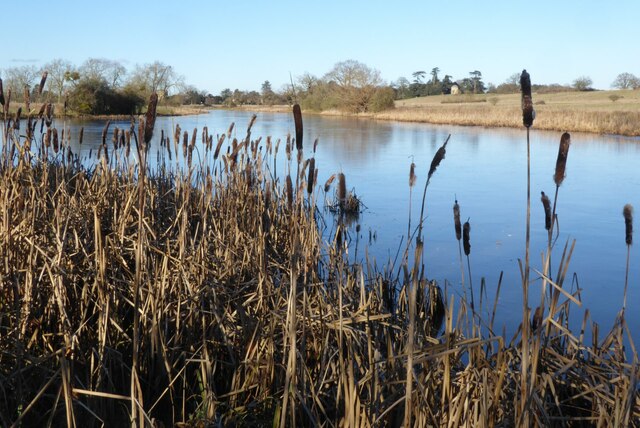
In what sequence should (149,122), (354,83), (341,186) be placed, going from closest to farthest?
(149,122)
(341,186)
(354,83)

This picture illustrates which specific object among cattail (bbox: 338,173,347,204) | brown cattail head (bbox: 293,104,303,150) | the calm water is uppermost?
brown cattail head (bbox: 293,104,303,150)

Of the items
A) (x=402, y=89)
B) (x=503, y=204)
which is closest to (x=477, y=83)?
(x=402, y=89)

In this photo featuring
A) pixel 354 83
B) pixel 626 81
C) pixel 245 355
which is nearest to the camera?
pixel 245 355

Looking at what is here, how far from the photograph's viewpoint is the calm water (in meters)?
5.27

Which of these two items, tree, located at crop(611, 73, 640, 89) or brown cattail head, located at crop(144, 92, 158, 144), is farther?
tree, located at crop(611, 73, 640, 89)

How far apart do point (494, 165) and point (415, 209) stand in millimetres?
5273

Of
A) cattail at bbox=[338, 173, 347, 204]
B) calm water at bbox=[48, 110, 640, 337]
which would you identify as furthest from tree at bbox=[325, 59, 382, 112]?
cattail at bbox=[338, 173, 347, 204]

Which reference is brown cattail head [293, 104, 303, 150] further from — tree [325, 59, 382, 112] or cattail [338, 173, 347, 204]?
tree [325, 59, 382, 112]

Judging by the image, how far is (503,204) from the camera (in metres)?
8.60

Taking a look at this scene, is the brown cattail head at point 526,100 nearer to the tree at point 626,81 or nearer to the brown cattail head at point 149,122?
the brown cattail head at point 149,122

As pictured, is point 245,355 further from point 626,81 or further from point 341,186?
point 626,81

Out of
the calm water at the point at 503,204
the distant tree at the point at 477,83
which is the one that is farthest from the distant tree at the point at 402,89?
the calm water at the point at 503,204

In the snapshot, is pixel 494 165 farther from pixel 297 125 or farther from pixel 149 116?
pixel 149 116

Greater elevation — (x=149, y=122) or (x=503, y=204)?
(x=149, y=122)
